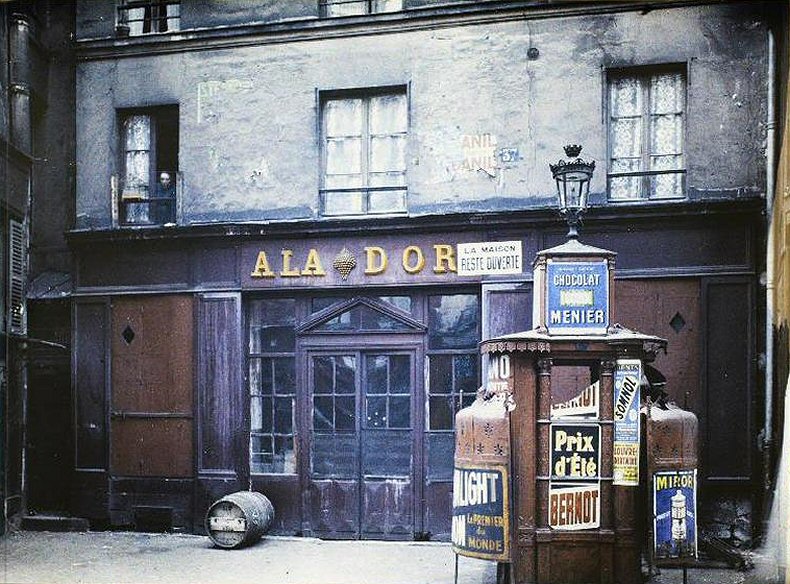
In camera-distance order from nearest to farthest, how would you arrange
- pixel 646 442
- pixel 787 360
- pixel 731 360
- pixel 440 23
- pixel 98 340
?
pixel 646 442 → pixel 787 360 → pixel 731 360 → pixel 440 23 → pixel 98 340

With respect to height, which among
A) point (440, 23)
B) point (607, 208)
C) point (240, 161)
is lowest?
point (607, 208)

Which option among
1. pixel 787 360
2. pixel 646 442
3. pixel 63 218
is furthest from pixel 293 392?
pixel 787 360

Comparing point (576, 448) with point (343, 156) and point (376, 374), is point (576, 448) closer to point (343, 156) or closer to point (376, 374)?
point (376, 374)

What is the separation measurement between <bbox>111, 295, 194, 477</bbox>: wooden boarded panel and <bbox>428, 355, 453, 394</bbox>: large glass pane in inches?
110

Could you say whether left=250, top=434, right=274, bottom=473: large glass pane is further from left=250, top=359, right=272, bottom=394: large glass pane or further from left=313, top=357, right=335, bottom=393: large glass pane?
left=313, top=357, right=335, bottom=393: large glass pane

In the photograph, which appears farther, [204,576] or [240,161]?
[240,161]

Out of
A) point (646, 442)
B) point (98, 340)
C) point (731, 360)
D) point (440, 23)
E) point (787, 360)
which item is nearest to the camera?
point (646, 442)

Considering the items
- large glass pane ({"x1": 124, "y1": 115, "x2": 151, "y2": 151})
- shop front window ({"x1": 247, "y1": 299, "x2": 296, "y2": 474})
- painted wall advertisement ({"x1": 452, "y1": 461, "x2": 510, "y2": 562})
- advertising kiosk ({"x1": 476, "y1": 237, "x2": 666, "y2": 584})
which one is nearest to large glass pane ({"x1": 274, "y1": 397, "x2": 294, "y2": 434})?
shop front window ({"x1": 247, "y1": 299, "x2": 296, "y2": 474})

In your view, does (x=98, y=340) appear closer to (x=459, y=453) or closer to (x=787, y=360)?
(x=459, y=453)

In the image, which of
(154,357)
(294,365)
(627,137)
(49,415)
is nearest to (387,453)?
(294,365)

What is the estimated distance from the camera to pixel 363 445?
31.1 feet

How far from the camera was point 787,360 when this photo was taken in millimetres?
7641

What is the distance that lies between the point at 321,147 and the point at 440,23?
1.89 meters

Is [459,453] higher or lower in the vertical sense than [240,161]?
lower
